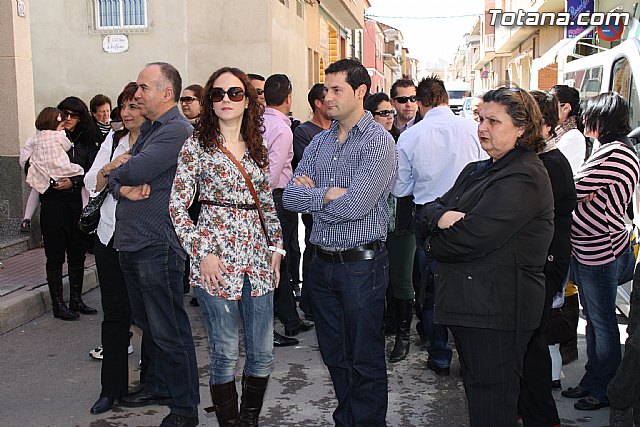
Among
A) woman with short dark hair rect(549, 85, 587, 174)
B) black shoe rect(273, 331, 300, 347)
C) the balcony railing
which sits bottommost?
black shoe rect(273, 331, 300, 347)

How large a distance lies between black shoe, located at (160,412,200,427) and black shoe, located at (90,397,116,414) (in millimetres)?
538

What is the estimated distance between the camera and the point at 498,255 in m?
3.17

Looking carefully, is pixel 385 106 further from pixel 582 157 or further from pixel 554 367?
pixel 554 367

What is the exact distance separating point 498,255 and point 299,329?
3.41 metres

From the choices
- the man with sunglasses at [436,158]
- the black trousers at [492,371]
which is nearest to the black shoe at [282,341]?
the man with sunglasses at [436,158]

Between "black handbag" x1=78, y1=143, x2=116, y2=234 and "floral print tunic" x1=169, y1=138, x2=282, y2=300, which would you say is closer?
A: "floral print tunic" x1=169, y1=138, x2=282, y2=300

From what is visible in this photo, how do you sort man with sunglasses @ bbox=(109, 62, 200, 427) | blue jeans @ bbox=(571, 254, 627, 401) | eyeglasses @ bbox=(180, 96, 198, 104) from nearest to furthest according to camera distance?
man with sunglasses @ bbox=(109, 62, 200, 427), blue jeans @ bbox=(571, 254, 627, 401), eyeglasses @ bbox=(180, 96, 198, 104)

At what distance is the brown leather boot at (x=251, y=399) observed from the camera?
395 cm

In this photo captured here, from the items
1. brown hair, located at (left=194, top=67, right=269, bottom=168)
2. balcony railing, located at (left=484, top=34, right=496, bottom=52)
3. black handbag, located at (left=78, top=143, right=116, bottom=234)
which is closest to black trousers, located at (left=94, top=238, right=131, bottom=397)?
black handbag, located at (left=78, top=143, right=116, bottom=234)

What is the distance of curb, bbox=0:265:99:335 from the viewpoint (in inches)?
255

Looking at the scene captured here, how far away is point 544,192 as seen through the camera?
3.20 metres

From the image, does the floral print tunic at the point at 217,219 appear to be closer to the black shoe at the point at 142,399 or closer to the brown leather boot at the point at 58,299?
the black shoe at the point at 142,399

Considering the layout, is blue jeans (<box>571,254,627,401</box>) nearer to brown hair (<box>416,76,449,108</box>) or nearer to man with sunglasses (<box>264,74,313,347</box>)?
brown hair (<box>416,76,449,108</box>)

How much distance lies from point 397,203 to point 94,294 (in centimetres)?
376
